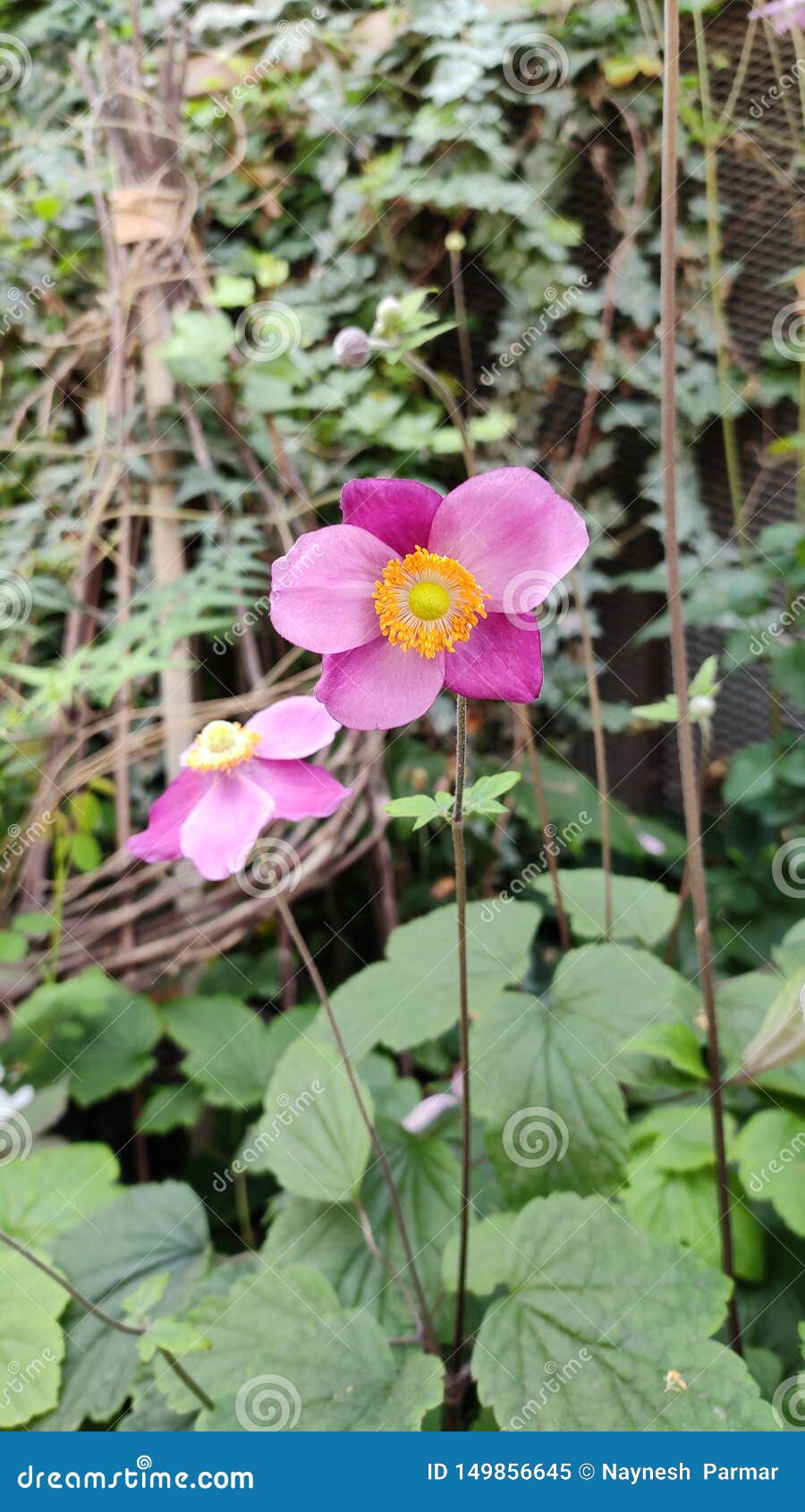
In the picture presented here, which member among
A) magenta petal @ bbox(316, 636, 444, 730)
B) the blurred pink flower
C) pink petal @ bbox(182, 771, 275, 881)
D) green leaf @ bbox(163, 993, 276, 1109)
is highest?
the blurred pink flower

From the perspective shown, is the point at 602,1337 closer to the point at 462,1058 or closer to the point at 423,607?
the point at 462,1058

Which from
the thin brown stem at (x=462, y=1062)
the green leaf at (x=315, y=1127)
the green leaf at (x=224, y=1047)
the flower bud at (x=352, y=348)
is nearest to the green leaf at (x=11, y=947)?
the green leaf at (x=224, y=1047)

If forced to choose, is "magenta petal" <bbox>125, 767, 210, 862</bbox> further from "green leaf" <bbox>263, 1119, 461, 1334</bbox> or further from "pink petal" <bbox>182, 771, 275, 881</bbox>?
"green leaf" <bbox>263, 1119, 461, 1334</bbox>

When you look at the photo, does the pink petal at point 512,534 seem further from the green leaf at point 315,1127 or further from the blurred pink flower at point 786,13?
the blurred pink flower at point 786,13

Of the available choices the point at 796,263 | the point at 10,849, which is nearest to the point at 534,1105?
the point at 10,849

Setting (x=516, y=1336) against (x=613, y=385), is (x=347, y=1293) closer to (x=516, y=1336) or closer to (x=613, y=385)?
(x=516, y=1336)

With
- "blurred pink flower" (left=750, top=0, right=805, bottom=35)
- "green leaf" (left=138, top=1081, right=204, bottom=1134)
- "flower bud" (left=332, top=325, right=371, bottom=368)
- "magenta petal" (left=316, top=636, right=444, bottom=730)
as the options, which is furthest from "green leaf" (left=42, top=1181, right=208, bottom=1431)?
"blurred pink flower" (left=750, top=0, right=805, bottom=35)
